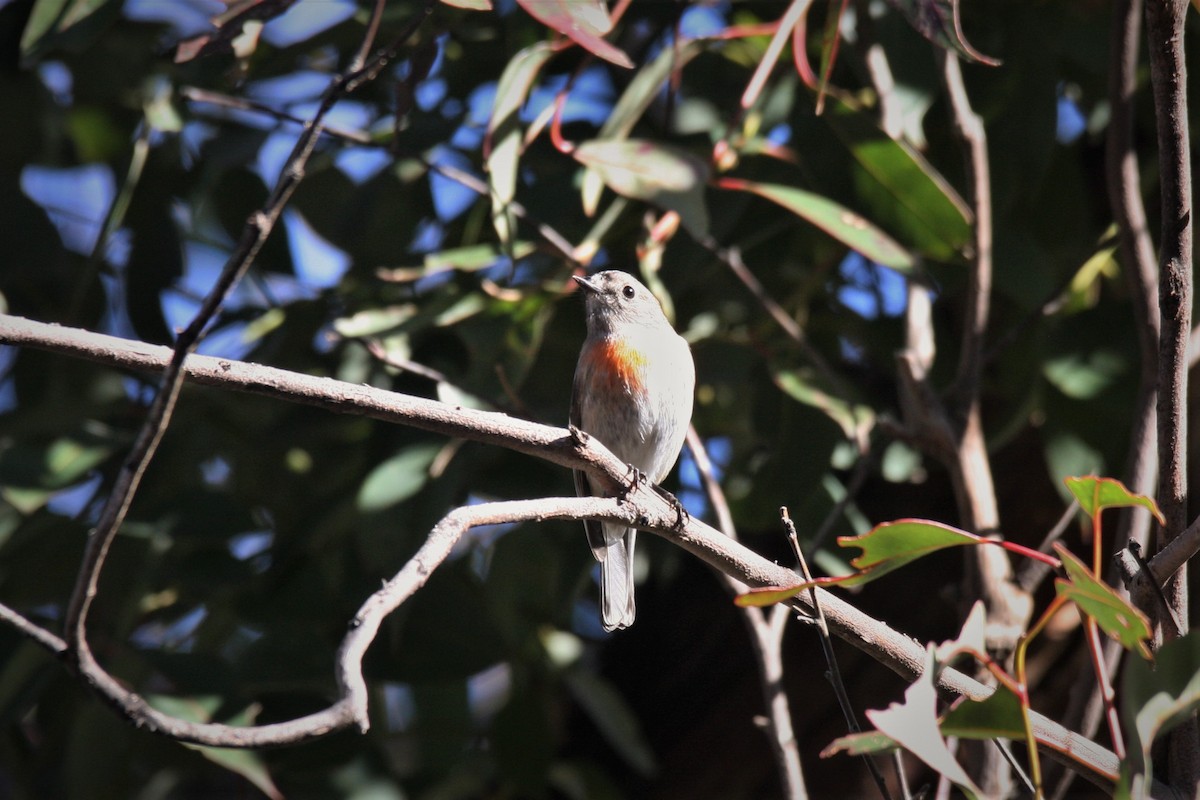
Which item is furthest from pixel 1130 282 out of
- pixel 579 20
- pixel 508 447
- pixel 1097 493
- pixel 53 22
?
pixel 53 22

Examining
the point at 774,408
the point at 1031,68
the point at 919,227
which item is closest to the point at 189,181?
the point at 774,408

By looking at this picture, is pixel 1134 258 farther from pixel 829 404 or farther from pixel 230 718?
pixel 230 718

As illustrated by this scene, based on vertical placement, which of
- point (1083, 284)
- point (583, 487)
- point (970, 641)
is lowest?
point (583, 487)

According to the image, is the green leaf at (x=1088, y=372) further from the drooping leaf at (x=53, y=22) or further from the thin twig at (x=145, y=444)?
the drooping leaf at (x=53, y=22)

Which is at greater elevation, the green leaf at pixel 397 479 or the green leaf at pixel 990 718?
the green leaf at pixel 990 718

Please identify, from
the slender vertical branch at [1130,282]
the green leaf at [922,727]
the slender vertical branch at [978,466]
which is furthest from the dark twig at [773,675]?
the green leaf at [922,727]

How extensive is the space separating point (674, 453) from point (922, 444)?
37.6 inches

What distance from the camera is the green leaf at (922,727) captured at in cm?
126

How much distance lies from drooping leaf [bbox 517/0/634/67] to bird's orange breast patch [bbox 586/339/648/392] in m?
1.56

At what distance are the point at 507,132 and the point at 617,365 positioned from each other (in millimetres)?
904

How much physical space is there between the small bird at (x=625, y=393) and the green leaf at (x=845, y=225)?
659mm

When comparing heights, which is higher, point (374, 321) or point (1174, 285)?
point (1174, 285)

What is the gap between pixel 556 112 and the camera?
2.71m

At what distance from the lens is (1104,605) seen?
127 cm
